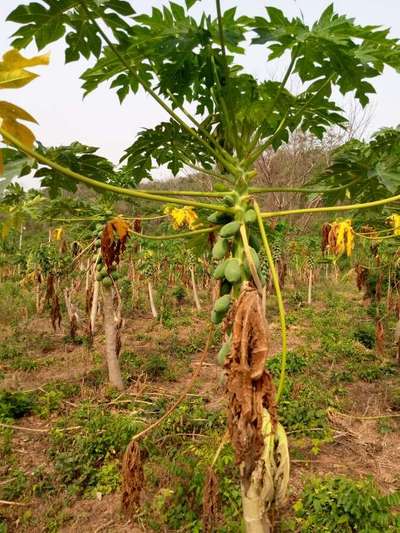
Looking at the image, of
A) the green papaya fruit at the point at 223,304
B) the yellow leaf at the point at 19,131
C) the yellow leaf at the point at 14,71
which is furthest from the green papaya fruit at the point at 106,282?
the yellow leaf at the point at 14,71

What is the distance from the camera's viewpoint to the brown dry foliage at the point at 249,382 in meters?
1.17

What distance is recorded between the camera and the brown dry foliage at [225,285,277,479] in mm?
1169

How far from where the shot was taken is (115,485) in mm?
3566

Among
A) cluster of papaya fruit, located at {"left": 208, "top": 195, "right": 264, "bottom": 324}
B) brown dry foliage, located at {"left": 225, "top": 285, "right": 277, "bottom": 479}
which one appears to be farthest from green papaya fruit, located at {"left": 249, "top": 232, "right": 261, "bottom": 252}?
brown dry foliage, located at {"left": 225, "top": 285, "right": 277, "bottom": 479}

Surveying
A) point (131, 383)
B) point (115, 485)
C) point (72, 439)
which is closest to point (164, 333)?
point (131, 383)

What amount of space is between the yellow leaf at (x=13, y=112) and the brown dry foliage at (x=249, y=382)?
2.41 ft

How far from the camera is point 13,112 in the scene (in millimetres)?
921

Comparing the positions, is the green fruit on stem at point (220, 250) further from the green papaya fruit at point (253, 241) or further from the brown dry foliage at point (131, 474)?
the brown dry foliage at point (131, 474)

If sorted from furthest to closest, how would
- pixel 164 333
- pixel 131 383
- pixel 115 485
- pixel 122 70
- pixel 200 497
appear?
pixel 164 333
pixel 131 383
pixel 115 485
pixel 200 497
pixel 122 70

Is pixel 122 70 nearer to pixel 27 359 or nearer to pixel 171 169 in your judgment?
pixel 171 169

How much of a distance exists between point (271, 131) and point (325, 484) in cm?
280

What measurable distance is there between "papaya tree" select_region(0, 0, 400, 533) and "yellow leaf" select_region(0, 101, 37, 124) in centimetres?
33

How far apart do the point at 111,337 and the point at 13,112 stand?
4.60 m

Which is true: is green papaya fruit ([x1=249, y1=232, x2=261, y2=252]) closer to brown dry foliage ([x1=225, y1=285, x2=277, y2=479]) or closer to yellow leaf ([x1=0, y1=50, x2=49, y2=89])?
brown dry foliage ([x1=225, y1=285, x2=277, y2=479])
